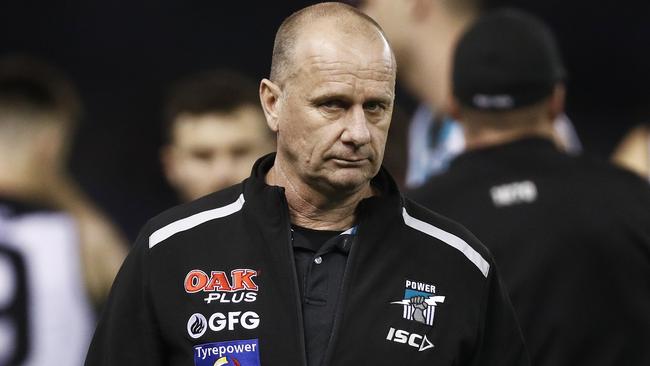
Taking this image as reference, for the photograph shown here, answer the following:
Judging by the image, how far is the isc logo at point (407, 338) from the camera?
8.66ft

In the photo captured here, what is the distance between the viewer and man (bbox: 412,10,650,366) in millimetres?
3662

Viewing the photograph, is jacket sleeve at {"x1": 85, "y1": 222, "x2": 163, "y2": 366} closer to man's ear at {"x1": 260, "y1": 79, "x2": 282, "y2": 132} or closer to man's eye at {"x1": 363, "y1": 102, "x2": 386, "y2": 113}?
man's ear at {"x1": 260, "y1": 79, "x2": 282, "y2": 132}

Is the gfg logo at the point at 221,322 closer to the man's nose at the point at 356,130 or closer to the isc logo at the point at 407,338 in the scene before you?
the isc logo at the point at 407,338

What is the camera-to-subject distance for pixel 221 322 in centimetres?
262

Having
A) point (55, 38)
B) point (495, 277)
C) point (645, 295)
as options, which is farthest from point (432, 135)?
point (495, 277)

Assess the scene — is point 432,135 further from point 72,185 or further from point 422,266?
point 422,266

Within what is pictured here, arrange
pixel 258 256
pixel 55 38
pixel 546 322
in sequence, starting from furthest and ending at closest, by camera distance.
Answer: pixel 55 38
pixel 546 322
pixel 258 256

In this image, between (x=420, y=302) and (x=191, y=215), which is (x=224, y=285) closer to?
(x=191, y=215)

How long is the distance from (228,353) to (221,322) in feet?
0.20

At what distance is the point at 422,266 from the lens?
2729mm

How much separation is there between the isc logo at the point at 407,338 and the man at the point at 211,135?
273 centimetres

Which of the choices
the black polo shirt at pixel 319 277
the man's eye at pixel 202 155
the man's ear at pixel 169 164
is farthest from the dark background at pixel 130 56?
the black polo shirt at pixel 319 277

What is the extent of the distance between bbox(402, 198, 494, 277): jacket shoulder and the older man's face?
0.63 ft

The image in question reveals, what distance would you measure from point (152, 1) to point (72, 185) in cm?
80
